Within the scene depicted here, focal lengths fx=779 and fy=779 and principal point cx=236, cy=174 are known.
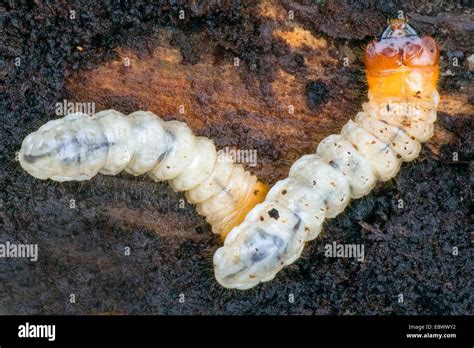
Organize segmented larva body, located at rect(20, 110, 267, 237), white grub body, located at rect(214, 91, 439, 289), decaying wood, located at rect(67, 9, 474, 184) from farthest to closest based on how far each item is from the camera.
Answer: decaying wood, located at rect(67, 9, 474, 184) < white grub body, located at rect(214, 91, 439, 289) < segmented larva body, located at rect(20, 110, 267, 237)

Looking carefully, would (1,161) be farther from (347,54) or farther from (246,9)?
(347,54)

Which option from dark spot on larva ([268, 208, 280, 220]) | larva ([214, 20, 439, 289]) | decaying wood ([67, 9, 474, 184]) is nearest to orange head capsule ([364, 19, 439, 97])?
larva ([214, 20, 439, 289])

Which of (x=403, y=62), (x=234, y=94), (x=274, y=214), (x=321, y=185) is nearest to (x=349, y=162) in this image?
(x=321, y=185)

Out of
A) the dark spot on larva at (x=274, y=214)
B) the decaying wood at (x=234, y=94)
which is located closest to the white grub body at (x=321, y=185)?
the dark spot on larva at (x=274, y=214)

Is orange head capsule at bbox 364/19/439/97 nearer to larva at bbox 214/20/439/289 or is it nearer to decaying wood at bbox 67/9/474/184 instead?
larva at bbox 214/20/439/289

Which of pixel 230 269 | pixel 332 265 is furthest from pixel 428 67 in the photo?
pixel 230 269

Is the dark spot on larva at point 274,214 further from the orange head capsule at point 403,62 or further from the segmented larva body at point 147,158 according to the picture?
the orange head capsule at point 403,62
